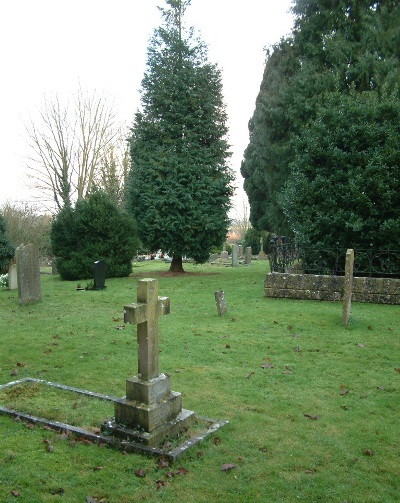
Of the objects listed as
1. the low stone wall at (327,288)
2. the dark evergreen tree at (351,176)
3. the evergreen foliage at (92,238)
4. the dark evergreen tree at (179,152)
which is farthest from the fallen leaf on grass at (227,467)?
the dark evergreen tree at (179,152)

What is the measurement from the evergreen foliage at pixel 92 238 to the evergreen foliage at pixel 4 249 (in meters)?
3.95

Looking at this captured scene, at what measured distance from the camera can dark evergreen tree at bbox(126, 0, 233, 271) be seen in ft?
74.0

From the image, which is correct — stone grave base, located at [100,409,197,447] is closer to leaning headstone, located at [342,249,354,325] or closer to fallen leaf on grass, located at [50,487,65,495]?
fallen leaf on grass, located at [50,487,65,495]

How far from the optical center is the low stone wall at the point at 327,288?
1224 centimetres

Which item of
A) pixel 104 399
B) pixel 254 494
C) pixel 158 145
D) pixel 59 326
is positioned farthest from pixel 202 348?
pixel 158 145

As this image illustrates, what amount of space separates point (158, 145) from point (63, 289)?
9.83m

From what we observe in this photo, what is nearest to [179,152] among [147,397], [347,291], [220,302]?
[220,302]

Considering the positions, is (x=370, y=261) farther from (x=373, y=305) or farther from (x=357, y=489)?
(x=357, y=489)

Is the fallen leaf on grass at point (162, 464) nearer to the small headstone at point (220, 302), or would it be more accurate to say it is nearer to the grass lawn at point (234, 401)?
the grass lawn at point (234, 401)

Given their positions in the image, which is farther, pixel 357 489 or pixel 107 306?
pixel 107 306

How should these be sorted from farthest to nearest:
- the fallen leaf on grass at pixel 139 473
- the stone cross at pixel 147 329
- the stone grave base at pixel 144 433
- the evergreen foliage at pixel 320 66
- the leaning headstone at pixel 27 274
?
the evergreen foliage at pixel 320 66 → the leaning headstone at pixel 27 274 → the stone cross at pixel 147 329 → the stone grave base at pixel 144 433 → the fallen leaf on grass at pixel 139 473

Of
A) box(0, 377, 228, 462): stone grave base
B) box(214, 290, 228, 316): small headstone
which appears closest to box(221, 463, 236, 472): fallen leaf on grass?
box(0, 377, 228, 462): stone grave base

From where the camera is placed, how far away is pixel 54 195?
114ft

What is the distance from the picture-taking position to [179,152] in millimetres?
23234
